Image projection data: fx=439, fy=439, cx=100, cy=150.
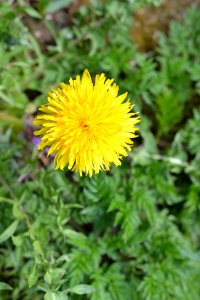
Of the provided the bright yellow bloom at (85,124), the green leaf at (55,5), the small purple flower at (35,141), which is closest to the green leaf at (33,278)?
the bright yellow bloom at (85,124)

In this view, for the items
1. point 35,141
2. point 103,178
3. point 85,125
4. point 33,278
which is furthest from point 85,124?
point 35,141

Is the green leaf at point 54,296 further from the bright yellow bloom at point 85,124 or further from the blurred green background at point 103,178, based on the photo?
the bright yellow bloom at point 85,124

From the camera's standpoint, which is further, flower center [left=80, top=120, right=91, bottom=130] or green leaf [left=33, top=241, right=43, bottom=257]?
green leaf [left=33, top=241, right=43, bottom=257]

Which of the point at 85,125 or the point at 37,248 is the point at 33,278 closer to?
the point at 37,248

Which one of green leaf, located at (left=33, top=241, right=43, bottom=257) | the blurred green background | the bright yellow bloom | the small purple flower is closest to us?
the bright yellow bloom

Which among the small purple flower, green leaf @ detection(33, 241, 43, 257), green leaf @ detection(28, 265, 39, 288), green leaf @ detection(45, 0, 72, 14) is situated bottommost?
green leaf @ detection(28, 265, 39, 288)

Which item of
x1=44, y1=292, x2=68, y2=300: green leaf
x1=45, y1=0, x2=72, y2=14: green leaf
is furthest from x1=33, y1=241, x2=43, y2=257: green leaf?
x1=45, y1=0, x2=72, y2=14: green leaf

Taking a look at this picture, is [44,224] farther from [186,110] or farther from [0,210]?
[186,110]

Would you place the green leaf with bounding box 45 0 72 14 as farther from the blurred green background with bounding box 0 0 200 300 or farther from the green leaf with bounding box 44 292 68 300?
the green leaf with bounding box 44 292 68 300
